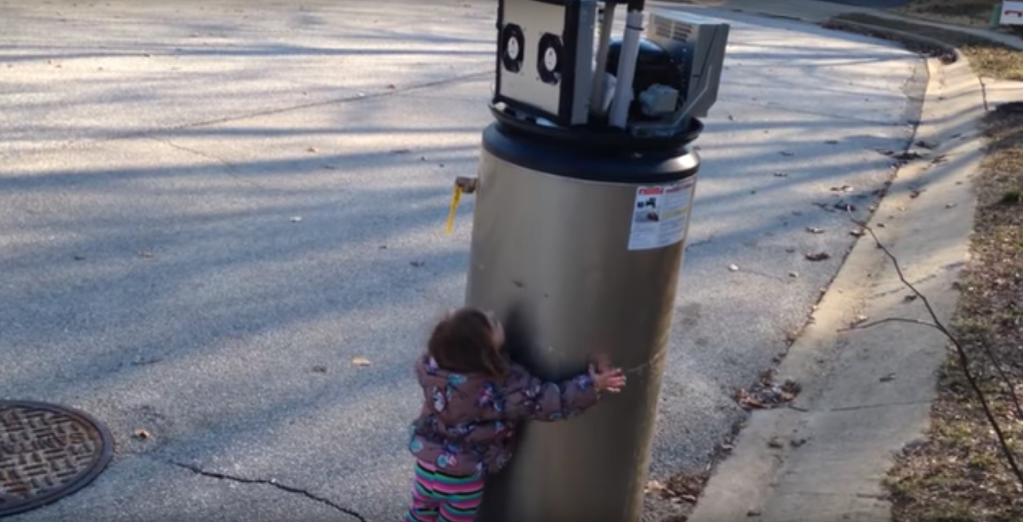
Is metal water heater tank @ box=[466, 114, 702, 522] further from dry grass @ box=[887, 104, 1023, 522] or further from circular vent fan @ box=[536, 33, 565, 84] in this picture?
dry grass @ box=[887, 104, 1023, 522]

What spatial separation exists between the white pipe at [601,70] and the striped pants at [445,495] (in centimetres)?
106

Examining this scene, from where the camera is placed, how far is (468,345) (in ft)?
10.6

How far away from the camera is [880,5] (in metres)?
36.1

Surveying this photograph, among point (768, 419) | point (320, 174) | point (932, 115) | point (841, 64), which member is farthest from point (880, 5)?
point (768, 419)

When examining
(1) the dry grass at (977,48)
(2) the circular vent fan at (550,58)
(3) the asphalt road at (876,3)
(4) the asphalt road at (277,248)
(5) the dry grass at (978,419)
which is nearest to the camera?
(2) the circular vent fan at (550,58)

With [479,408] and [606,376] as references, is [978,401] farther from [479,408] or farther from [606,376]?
[479,408]

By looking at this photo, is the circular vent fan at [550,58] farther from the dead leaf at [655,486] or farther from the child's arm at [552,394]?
the dead leaf at [655,486]

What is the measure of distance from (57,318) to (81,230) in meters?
1.34

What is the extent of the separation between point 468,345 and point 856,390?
2719 millimetres

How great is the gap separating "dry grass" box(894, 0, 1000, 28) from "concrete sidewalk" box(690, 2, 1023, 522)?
66.5 feet

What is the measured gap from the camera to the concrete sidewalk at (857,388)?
4.35 metres

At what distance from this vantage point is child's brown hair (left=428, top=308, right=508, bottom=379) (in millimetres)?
3232

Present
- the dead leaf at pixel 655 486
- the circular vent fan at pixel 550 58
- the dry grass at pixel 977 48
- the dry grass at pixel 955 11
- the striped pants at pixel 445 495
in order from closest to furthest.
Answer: the circular vent fan at pixel 550 58 < the striped pants at pixel 445 495 < the dead leaf at pixel 655 486 < the dry grass at pixel 977 48 < the dry grass at pixel 955 11

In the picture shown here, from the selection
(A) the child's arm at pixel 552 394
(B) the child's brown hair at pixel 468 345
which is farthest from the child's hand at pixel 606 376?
(B) the child's brown hair at pixel 468 345
